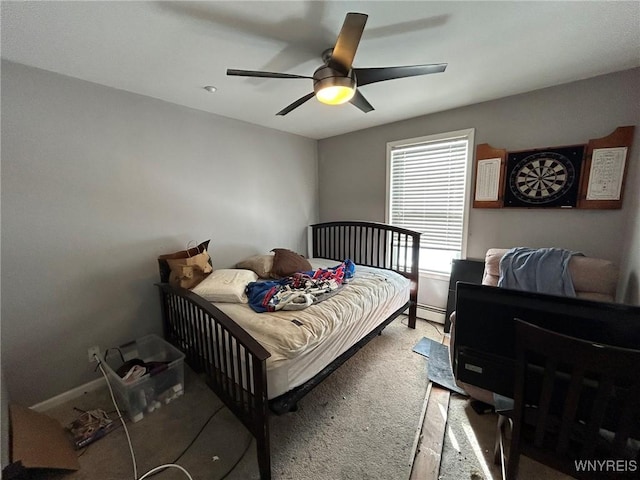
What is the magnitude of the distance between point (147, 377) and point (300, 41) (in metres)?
2.45

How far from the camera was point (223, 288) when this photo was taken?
1.97 meters

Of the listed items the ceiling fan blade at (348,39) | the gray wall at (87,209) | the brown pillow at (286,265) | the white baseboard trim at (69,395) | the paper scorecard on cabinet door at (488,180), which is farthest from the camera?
the brown pillow at (286,265)

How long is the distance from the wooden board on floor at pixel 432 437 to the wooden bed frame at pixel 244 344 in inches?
25.1

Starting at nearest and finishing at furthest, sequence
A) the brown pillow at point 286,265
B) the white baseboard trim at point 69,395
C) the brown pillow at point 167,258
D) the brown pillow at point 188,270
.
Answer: the white baseboard trim at point 69,395, the brown pillow at point 188,270, the brown pillow at point 167,258, the brown pillow at point 286,265

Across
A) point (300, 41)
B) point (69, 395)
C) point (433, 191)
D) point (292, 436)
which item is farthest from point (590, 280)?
point (69, 395)

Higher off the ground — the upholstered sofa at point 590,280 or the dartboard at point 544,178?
the dartboard at point 544,178

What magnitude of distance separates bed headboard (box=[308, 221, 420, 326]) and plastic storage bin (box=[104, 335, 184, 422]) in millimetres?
2291

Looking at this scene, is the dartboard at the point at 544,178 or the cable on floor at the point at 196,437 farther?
the dartboard at the point at 544,178

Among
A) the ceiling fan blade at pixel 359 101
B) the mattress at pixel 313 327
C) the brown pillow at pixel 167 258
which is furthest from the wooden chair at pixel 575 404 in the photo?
the brown pillow at pixel 167 258

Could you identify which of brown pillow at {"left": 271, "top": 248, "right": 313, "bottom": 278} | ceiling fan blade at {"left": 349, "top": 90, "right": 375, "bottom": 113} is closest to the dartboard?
ceiling fan blade at {"left": 349, "top": 90, "right": 375, "bottom": 113}

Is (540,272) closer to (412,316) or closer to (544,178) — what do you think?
(544,178)

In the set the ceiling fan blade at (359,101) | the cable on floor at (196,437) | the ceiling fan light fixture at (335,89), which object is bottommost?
the cable on floor at (196,437)

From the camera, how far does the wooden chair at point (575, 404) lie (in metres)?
0.80

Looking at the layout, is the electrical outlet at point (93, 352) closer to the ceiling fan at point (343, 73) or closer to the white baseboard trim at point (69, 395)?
the white baseboard trim at point (69, 395)
